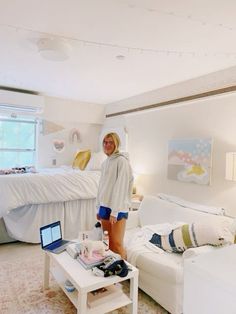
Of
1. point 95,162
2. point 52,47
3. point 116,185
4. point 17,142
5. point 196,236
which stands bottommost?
point 196,236

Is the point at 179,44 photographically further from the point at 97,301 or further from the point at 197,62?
the point at 97,301

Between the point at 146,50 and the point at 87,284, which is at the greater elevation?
the point at 146,50

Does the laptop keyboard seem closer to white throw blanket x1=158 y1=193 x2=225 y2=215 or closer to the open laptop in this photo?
the open laptop

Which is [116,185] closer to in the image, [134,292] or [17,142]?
[134,292]

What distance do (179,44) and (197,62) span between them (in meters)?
0.49

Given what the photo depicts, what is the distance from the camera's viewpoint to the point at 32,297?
2.10 metres

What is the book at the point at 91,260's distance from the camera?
1.80m

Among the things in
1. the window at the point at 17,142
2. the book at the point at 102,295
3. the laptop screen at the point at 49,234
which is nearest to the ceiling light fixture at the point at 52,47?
the laptop screen at the point at 49,234

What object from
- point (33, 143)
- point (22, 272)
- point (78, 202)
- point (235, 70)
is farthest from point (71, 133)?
point (235, 70)

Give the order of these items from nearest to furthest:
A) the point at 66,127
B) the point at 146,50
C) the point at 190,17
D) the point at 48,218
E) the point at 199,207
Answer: the point at 190,17 < the point at 146,50 < the point at 199,207 < the point at 48,218 < the point at 66,127

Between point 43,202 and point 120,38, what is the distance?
7.39 feet

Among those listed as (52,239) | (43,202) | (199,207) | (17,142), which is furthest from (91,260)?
(17,142)

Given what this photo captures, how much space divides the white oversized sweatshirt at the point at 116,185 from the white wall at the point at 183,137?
108 cm

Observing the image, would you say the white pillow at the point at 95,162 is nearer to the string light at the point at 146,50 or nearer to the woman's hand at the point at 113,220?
the woman's hand at the point at 113,220
